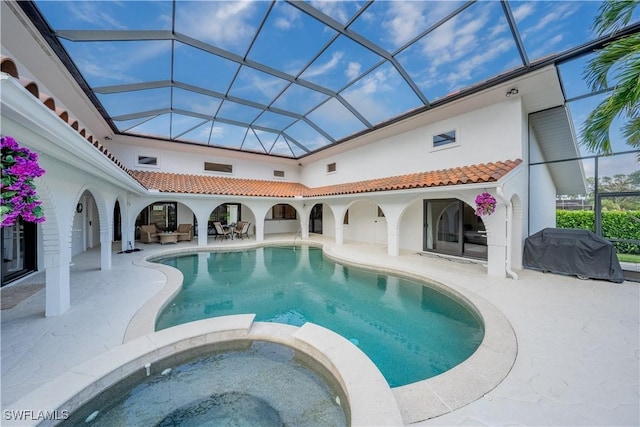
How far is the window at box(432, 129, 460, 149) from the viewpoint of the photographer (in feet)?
31.3

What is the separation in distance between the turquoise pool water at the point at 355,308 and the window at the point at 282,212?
10075mm

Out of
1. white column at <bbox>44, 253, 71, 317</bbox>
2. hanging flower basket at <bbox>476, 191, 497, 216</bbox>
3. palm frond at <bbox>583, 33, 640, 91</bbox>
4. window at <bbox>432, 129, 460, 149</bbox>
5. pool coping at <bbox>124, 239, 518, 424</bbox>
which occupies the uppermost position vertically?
window at <bbox>432, 129, 460, 149</bbox>

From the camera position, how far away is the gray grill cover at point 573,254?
670 cm

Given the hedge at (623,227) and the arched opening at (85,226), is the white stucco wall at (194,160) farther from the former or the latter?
the hedge at (623,227)

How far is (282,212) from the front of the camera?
2023 centimetres

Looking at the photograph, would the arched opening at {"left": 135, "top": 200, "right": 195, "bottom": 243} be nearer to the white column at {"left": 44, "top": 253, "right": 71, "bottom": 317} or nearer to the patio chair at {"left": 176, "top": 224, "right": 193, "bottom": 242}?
the patio chair at {"left": 176, "top": 224, "right": 193, "bottom": 242}

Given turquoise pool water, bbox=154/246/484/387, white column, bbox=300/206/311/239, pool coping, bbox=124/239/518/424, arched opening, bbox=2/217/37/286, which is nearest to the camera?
pool coping, bbox=124/239/518/424

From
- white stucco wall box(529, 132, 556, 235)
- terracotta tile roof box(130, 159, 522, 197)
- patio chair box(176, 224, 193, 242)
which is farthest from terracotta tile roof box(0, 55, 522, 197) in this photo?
patio chair box(176, 224, 193, 242)

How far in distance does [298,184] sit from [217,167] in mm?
5858

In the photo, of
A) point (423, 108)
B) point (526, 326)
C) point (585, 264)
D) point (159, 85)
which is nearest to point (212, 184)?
point (159, 85)

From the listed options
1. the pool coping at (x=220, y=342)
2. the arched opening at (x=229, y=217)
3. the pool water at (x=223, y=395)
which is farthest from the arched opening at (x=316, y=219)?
the pool water at (x=223, y=395)

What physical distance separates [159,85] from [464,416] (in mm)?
11028

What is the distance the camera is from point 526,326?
430cm

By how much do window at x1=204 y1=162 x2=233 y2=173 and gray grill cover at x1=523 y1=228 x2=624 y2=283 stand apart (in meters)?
16.0
